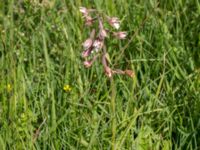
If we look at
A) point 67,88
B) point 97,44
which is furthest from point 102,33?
point 67,88

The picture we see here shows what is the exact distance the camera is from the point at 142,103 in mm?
2586

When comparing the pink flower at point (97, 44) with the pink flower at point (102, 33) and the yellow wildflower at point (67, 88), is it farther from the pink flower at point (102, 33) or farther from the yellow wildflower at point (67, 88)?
the yellow wildflower at point (67, 88)

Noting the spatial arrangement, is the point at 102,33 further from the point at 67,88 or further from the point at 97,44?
the point at 67,88

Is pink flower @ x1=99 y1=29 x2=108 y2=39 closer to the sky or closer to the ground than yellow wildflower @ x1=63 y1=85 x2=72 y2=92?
closer to the sky

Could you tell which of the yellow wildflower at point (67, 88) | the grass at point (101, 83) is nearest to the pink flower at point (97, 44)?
the grass at point (101, 83)

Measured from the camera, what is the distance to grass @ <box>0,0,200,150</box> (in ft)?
7.61

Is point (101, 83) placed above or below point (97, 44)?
below

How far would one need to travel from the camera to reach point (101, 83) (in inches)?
105

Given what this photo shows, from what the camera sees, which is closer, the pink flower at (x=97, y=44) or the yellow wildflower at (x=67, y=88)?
the pink flower at (x=97, y=44)

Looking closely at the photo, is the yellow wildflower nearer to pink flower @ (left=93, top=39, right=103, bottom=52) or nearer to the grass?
the grass

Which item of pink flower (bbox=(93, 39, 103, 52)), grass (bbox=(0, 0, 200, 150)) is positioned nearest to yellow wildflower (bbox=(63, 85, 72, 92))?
grass (bbox=(0, 0, 200, 150))

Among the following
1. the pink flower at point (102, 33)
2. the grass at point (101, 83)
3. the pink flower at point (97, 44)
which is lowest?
the grass at point (101, 83)

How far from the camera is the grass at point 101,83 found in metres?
2.32

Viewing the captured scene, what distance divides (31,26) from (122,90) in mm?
843
